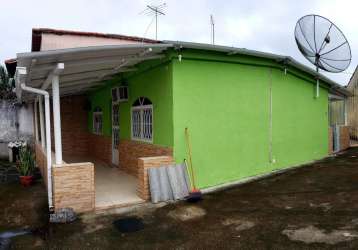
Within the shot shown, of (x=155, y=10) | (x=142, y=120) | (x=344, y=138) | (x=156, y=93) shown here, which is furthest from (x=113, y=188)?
(x=344, y=138)

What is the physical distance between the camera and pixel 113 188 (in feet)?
26.7

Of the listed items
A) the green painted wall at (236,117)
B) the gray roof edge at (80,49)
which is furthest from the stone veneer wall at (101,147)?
the gray roof edge at (80,49)

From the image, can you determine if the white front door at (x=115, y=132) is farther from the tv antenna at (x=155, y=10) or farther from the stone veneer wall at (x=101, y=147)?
the tv antenna at (x=155, y=10)

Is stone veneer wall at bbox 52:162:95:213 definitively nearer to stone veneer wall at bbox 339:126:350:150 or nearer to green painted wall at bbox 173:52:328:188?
green painted wall at bbox 173:52:328:188

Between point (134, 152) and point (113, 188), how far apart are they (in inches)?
69.8

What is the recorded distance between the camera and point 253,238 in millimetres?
4945

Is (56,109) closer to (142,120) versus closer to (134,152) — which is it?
(142,120)

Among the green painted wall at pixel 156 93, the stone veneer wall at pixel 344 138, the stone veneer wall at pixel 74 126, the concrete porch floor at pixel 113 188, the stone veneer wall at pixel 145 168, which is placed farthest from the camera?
the stone veneer wall at pixel 74 126

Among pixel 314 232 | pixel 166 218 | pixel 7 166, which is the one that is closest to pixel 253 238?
pixel 314 232

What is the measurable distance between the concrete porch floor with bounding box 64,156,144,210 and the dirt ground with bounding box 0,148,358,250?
0.68 m

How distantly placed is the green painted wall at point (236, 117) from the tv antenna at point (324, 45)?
120 centimetres

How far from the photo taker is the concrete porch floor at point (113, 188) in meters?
6.88

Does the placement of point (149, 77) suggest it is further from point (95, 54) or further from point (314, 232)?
point (314, 232)

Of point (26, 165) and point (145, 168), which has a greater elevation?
point (145, 168)
